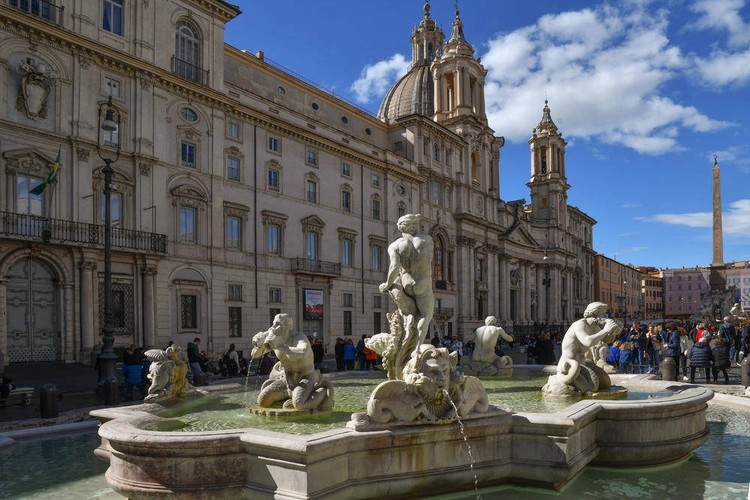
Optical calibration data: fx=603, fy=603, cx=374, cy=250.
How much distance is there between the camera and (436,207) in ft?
152

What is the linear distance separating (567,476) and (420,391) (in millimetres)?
1688

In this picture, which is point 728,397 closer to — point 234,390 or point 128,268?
point 234,390

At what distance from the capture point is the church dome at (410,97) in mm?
58719

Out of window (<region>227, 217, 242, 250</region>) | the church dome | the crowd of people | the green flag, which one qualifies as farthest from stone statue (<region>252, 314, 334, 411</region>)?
the church dome

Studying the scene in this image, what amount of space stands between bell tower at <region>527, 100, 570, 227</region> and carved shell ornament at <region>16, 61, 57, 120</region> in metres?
62.5

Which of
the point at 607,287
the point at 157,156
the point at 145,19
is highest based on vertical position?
the point at 145,19

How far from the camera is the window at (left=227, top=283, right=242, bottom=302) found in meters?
27.9

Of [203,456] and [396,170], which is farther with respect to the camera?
[396,170]

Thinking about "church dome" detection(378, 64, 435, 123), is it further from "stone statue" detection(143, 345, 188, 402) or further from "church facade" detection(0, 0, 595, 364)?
"stone statue" detection(143, 345, 188, 402)

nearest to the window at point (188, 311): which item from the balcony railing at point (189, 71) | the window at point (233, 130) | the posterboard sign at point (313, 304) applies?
the posterboard sign at point (313, 304)

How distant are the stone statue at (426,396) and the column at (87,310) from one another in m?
18.8

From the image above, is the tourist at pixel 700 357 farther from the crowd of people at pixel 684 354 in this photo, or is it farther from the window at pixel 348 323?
the window at pixel 348 323

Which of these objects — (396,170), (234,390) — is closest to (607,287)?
(396,170)

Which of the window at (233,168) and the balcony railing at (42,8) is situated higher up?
the balcony railing at (42,8)
